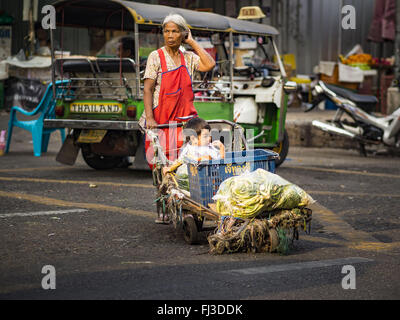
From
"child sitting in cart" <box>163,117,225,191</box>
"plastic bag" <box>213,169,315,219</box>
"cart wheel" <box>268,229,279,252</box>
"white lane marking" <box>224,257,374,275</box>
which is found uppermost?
"child sitting in cart" <box>163,117,225,191</box>

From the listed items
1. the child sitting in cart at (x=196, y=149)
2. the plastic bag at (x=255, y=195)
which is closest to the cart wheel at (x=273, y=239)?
the plastic bag at (x=255, y=195)

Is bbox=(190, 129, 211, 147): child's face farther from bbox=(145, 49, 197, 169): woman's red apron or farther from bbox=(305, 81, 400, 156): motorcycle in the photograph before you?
bbox=(305, 81, 400, 156): motorcycle

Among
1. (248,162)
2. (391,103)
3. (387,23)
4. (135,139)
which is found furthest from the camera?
(387,23)

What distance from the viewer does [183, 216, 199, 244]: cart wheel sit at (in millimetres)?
5531

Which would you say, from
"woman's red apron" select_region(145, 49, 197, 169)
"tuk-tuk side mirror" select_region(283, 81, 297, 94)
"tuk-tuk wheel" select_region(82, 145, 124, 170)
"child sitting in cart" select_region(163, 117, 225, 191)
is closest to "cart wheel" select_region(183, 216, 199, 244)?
"child sitting in cart" select_region(163, 117, 225, 191)

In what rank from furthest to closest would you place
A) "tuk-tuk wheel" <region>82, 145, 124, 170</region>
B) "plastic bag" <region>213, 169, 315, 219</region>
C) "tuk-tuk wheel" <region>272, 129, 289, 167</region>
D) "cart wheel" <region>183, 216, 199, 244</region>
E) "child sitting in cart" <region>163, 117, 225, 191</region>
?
"tuk-tuk wheel" <region>272, 129, 289, 167</region>
"tuk-tuk wheel" <region>82, 145, 124, 170</region>
"child sitting in cart" <region>163, 117, 225, 191</region>
"cart wheel" <region>183, 216, 199, 244</region>
"plastic bag" <region>213, 169, 315, 219</region>

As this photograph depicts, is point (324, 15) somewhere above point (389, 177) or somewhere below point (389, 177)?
above

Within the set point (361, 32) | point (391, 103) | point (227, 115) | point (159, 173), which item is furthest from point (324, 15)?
point (159, 173)

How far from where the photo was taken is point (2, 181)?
8.96m

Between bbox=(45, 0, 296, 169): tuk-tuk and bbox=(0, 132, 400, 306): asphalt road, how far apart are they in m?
0.79

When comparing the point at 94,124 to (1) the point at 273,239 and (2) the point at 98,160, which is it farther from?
(1) the point at 273,239

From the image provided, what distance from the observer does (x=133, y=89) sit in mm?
9859
